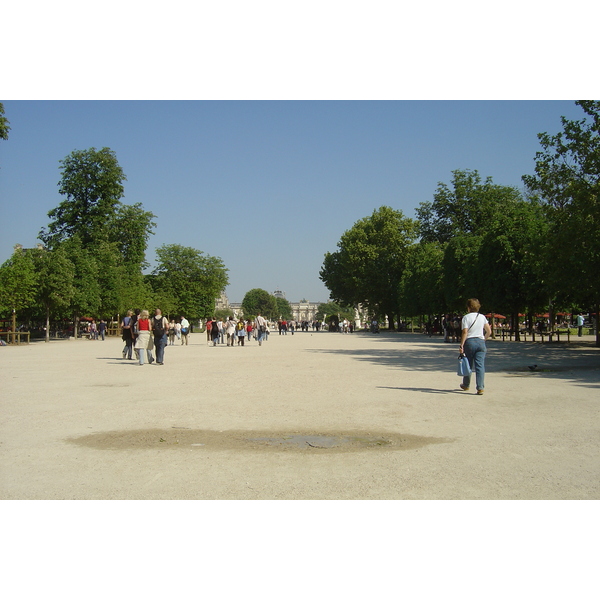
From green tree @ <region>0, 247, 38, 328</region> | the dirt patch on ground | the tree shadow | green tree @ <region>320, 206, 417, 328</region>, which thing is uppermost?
Result: green tree @ <region>320, 206, 417, 328</region>

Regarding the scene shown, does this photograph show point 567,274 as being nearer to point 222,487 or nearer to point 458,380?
point 458,380

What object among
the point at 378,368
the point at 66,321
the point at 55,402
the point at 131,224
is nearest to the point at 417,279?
the point at 131,224

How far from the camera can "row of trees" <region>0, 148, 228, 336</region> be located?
4403 centimetres

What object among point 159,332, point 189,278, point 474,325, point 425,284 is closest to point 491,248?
point 425,284

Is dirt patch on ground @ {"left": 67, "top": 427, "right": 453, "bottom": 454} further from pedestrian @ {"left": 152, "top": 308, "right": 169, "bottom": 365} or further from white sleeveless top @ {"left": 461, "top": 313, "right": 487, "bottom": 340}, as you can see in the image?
pedestrian @ {"left": 152, "top": 308, "right": 169, "bottom": 365}

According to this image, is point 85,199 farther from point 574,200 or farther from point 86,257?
point 574,200

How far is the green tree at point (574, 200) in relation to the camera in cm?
2125

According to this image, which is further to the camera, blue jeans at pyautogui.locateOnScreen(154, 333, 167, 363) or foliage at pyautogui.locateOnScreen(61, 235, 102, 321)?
foliage at pyautogui.locateOnScreen(61, 235, 102, 321)

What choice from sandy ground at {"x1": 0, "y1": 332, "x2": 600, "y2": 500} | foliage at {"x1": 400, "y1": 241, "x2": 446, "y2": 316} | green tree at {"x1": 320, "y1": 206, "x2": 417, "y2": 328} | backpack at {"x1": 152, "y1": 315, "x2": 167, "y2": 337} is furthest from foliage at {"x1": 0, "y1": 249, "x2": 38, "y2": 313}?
green tree at {"x1": 320, "y1": 206, "x2": 417, "y2": 328}

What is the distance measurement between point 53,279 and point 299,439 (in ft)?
136

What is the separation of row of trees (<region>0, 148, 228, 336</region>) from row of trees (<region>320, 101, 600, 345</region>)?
87.0ft

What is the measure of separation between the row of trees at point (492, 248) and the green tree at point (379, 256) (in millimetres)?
129

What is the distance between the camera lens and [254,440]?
326 inches

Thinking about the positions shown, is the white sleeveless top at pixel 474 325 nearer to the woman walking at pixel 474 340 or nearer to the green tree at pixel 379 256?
the woman walking at pixel 474 340
